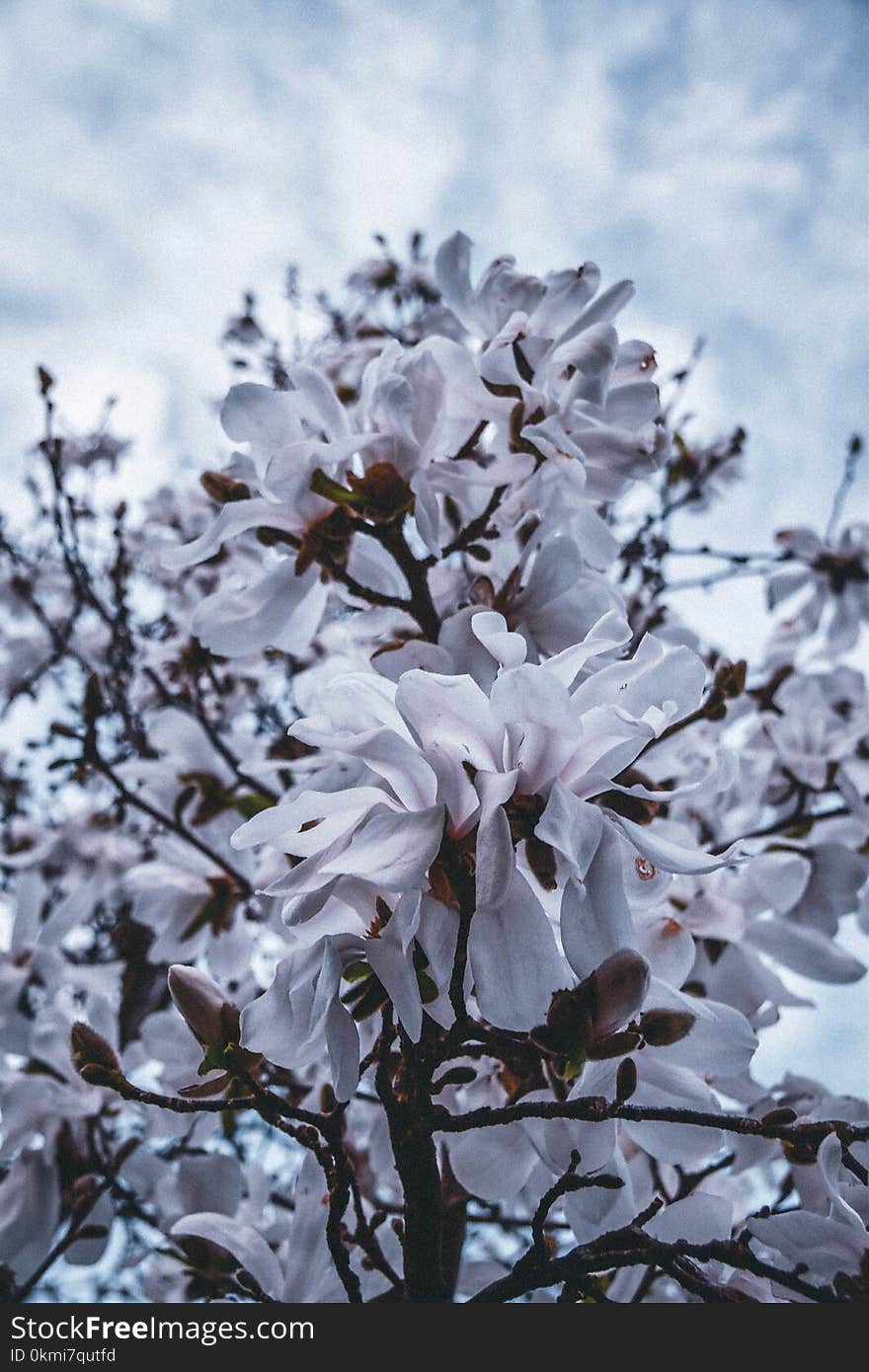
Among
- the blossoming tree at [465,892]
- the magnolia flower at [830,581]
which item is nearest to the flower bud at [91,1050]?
the blossoming tree at [465,892]

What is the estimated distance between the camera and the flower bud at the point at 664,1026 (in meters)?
0.75

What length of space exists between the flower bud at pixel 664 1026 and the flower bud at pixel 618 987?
10 centimetres

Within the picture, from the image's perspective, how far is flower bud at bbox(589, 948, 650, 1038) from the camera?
65 cm

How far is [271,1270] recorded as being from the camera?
3.45 ft

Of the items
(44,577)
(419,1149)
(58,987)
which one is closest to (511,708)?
(419,1149)

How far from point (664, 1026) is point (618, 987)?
13 centimetres

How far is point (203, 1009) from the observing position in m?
0.80

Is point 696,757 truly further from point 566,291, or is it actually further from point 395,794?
point 395,794

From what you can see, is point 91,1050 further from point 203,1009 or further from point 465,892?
point 465,892

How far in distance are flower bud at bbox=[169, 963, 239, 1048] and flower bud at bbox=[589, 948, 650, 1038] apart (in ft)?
1.00

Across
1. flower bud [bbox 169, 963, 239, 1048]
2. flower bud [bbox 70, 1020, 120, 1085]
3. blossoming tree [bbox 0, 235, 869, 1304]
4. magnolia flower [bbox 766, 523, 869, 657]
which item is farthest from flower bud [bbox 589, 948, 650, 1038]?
magnolia flower [bbox 766, 523, 869, 657]

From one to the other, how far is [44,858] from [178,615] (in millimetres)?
858

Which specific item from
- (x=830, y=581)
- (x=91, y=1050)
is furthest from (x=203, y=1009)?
(x=830, y=581)

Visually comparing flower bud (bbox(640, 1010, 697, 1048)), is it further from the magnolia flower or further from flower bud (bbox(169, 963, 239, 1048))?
the magnolia flower
